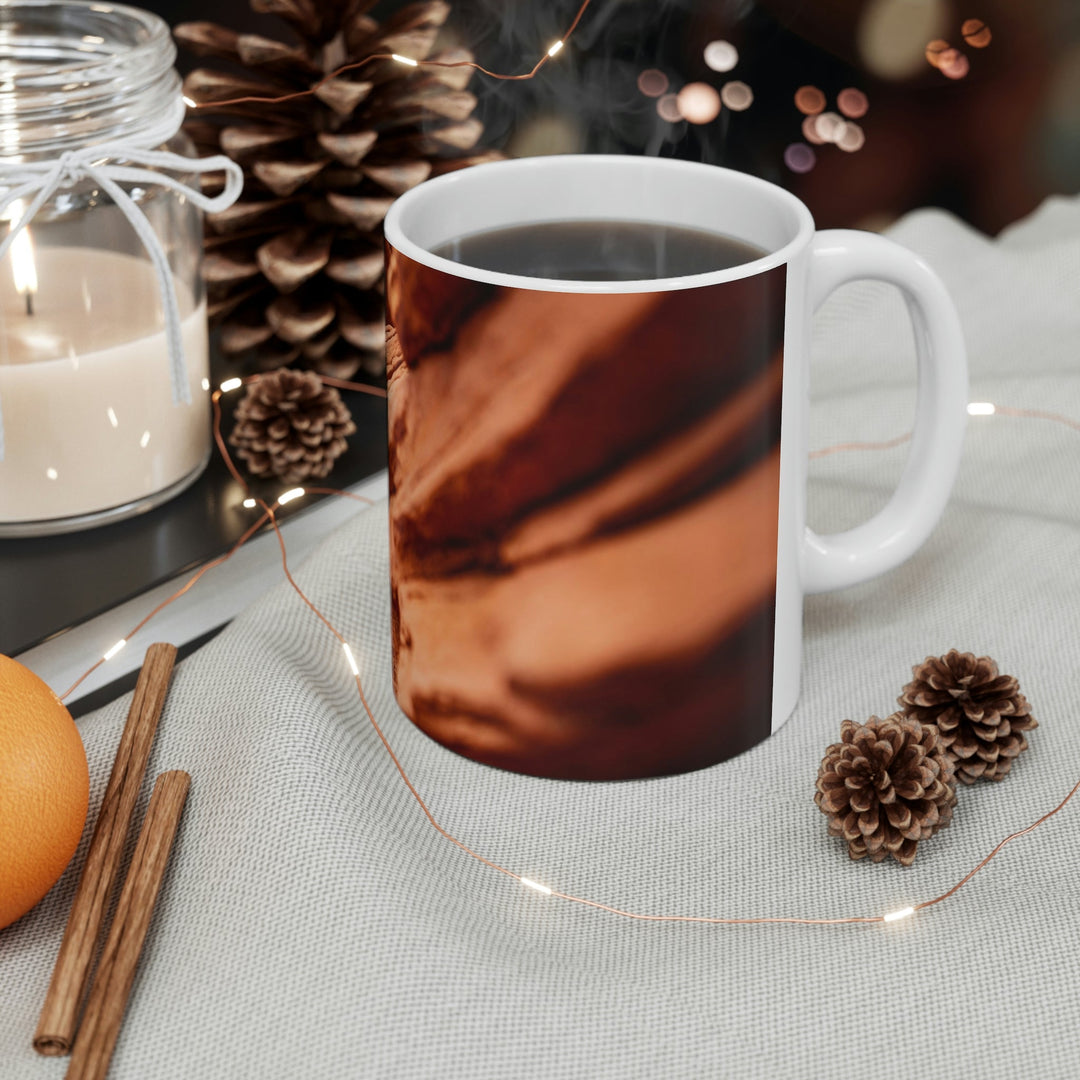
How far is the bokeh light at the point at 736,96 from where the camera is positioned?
957 millimetres

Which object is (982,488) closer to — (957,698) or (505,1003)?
(957,698)

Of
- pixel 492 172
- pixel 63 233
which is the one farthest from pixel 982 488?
pixel 63 233

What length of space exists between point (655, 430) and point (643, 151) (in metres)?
0.58

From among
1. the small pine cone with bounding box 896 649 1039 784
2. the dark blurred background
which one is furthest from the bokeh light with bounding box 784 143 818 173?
the small pine cone with bounding box 896 649 1039 784

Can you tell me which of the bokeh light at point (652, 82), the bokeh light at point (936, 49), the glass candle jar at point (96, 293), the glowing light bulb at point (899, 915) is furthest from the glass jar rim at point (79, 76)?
the bokeh light at point (936, 49)

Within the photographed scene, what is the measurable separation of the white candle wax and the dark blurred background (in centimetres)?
31

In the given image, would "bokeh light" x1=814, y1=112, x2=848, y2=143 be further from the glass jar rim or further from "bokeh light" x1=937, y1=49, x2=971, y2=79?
the glass jar rim

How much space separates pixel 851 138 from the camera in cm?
102

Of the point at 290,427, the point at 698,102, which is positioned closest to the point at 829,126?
the point at 698,102

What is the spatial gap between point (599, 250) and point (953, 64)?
2.00 ft

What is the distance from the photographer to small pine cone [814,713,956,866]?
18.5 inches

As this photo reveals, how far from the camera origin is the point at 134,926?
1.40 feet

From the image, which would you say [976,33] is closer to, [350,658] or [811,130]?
[811,130]

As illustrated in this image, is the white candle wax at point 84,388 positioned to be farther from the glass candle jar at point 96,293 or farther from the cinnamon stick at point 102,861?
the cinnamon stick at point 102,861
